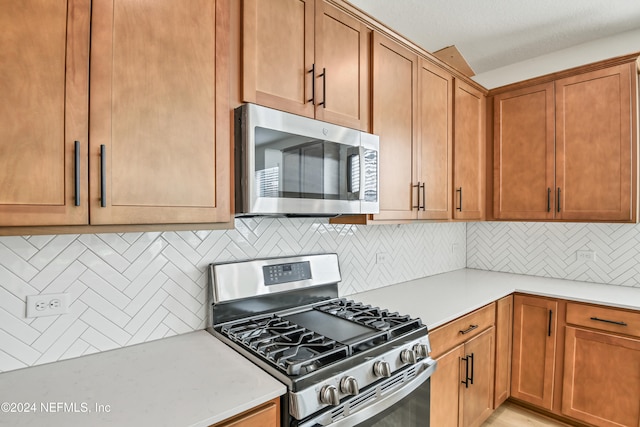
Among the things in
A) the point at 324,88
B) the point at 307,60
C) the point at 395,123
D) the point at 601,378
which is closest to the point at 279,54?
the point at 307,60

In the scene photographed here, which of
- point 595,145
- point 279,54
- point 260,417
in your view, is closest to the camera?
point 260,417

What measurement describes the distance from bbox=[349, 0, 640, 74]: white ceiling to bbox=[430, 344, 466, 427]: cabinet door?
6.84 ft

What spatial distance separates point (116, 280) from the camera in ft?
4.33

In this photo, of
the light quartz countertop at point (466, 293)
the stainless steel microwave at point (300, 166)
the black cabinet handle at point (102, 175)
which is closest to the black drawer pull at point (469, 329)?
the light quartz countertop at point (466, 293)

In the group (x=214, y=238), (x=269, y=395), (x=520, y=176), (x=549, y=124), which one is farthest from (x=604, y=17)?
(x=269, y=395)

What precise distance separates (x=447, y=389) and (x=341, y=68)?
178 centimetres

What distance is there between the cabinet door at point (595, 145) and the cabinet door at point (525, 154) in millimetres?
64

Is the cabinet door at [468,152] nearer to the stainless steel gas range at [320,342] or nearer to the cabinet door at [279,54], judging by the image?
the stainless steel gas range at [320,342]

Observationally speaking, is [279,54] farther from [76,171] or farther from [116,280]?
[116,280]

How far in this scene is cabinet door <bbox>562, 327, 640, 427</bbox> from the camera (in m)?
2.04

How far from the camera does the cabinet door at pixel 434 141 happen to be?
2172mm

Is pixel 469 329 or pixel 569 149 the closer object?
pixel 469 329

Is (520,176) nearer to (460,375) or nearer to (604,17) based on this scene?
(604,17)

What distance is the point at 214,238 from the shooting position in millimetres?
1577
